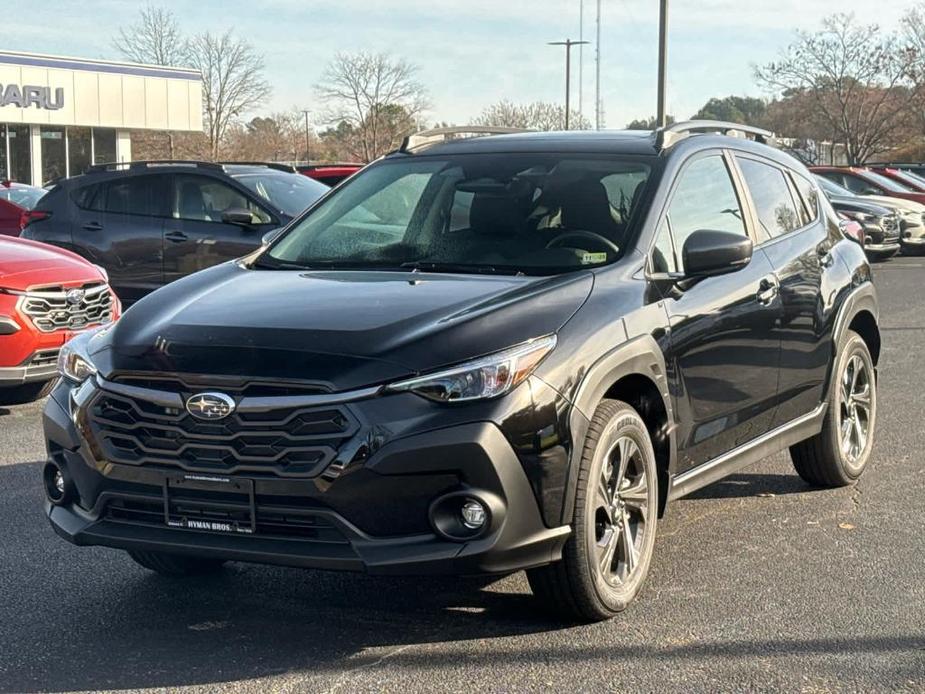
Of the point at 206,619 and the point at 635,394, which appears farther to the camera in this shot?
the point at 635,394

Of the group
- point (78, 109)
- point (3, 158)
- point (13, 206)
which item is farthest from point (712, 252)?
point (78, 109)

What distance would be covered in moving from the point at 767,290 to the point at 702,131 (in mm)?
830

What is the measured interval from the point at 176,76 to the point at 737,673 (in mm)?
46072

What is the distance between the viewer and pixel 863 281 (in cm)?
670

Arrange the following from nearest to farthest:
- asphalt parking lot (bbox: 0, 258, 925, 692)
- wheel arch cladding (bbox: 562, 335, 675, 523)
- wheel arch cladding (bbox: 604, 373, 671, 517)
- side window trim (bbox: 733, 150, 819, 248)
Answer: asphalt parking lot (bbox: 0, 258, 925, 692)
wheel arch cladding (bbox: 562, 335, 675, 523)
wheel arch cladding (bbox: 604, 373, 671, 517)
side window trim (bbox: 733, 150, 819, 248)

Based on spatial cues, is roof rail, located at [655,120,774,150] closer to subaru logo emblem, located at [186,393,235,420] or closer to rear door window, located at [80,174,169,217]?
subaru logo emblem, located at [186,393,235,420]

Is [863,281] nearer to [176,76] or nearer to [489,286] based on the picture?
[489,286]

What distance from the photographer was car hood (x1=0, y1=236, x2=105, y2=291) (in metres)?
8.35

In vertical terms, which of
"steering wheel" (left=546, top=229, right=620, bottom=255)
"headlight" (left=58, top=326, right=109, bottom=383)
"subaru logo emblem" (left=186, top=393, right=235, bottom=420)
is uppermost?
"steering wheel" (left=546, top=229, right=620, bottom=255)

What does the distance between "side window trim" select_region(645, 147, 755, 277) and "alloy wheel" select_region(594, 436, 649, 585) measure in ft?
2.46

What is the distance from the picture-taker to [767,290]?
5.57 m

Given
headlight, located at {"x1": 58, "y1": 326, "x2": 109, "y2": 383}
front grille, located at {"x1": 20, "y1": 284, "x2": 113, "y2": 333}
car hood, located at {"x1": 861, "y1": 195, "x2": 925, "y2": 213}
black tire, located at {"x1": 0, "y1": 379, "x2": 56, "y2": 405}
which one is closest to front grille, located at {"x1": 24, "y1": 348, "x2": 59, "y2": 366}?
front grille, located at {"x1": 20, "y1": 284, "x2": 113, "y2": 333}

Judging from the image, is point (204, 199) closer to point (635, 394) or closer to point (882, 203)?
point (635, 394)

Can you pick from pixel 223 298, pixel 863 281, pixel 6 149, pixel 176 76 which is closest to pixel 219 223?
pixel 863 281
